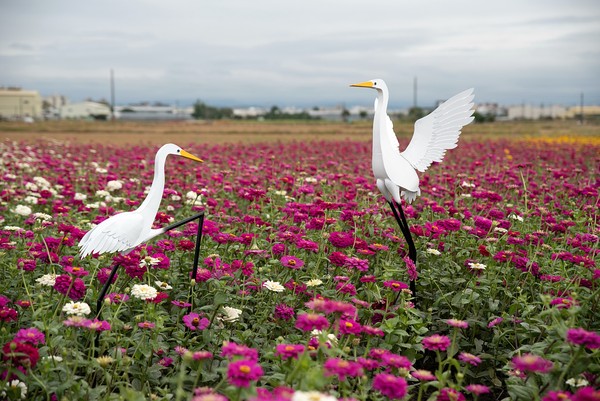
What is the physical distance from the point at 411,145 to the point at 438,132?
0.56ft

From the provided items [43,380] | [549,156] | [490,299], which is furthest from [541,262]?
[549,156]

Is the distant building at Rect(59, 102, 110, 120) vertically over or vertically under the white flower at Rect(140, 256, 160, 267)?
over

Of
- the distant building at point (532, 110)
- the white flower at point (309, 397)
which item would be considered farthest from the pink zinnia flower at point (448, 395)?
the distant building at point (532, 110)

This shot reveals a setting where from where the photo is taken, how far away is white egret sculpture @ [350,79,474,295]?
3.01 metres

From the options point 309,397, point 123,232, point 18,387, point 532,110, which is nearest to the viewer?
point 309,397

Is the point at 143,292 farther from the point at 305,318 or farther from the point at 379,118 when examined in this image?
the point at 379,118

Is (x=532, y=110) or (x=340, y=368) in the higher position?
(x=532, y=110)

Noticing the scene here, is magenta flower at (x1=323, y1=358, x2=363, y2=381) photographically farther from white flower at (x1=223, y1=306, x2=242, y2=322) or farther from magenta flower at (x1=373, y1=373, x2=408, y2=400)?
white flower at (x1=223, y1=306, x2=242, y2=322)

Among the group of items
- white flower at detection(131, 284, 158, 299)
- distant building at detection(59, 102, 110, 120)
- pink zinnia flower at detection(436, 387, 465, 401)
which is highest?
distant building at detection(59, 102, 110, 120)

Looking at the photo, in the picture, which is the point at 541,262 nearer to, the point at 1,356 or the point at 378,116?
the point at 378,116

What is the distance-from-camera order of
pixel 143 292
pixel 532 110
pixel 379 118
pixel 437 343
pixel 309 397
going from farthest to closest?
pixel 532 110, pixel 379 118, pixel 143 292, pixel 437 343, pixel 309 397

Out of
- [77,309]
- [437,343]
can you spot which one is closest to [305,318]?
[437,343]

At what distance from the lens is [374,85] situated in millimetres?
3068

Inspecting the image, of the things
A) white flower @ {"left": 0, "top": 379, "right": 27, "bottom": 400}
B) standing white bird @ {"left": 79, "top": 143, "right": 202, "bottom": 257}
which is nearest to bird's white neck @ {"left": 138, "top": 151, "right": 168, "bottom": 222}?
standing white bird @ {"left": 79, "top": 143, "right": 202, "bottom": 257}
